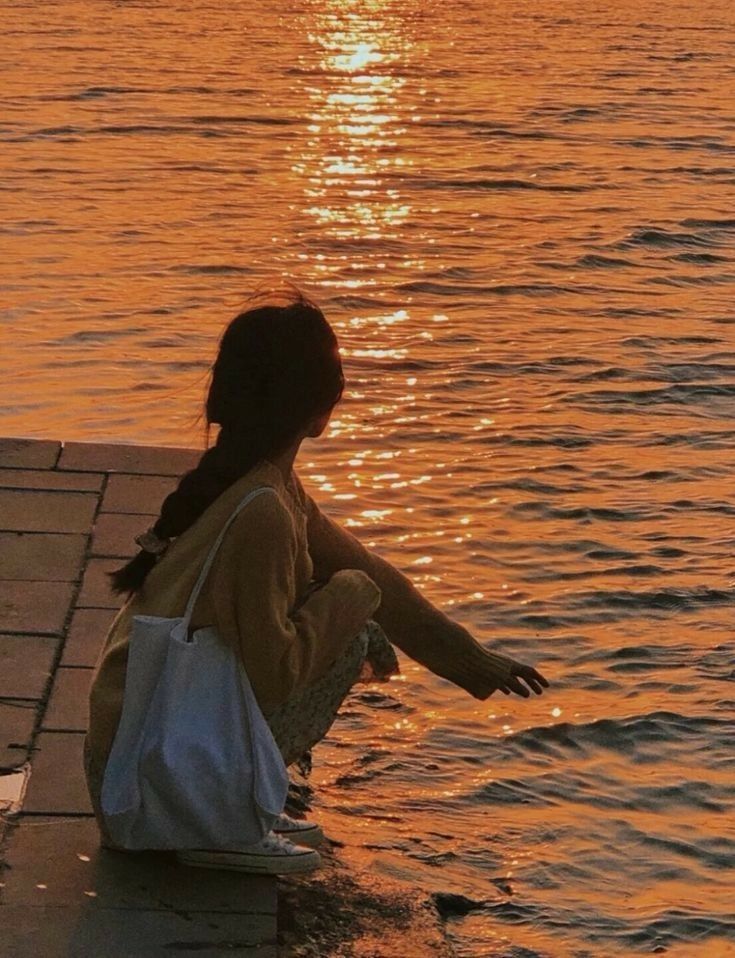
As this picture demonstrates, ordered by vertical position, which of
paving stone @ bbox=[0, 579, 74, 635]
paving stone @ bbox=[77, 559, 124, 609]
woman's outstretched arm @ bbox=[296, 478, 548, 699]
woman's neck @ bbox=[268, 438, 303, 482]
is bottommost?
paving stone @ bbox=[77, 559, 124, 609]

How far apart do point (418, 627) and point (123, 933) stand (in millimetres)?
1043

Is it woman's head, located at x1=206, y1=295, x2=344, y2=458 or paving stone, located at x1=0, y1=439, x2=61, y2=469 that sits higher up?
woman's head, located at x1=206, y1=295, x2=344, y2=458

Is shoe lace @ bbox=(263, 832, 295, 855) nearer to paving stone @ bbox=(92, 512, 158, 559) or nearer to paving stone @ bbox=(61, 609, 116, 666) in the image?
paving stone @ bbox=(61, 609, 116, 666)

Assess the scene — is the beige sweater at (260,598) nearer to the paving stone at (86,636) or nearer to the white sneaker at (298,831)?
the white sneaker at (298,831)

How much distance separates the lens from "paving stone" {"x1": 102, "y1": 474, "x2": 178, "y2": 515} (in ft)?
20.2

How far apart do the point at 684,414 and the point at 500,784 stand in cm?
434

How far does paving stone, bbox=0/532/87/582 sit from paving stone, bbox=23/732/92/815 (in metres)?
1.10

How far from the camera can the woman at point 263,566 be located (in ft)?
12.1

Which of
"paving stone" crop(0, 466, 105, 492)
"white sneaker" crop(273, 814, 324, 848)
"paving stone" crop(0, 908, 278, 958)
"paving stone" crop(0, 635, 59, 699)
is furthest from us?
"paving stone" crop(0, 466, 105, 492)

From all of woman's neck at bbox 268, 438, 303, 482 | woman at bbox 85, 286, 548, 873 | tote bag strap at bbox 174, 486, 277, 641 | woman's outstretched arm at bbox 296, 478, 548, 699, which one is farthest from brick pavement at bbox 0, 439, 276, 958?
woman's neck at bbox 268, 438, 303, 482

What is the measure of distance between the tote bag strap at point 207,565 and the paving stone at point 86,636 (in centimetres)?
123

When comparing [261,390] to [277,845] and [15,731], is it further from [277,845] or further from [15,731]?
[15,731]

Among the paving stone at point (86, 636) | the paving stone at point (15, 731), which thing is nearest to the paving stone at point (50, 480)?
the paving stone at point (86, 636)

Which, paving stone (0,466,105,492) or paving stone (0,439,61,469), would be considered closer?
paving stone (0,466,105,492)
